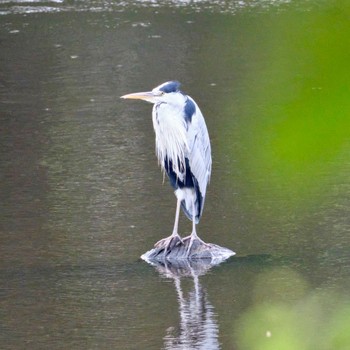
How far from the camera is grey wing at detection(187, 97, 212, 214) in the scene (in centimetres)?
580

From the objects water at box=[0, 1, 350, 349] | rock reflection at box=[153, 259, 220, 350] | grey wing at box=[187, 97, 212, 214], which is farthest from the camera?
grey wing at box=[187, 97, 212, 214]

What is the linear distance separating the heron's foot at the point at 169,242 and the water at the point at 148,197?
0.46ft

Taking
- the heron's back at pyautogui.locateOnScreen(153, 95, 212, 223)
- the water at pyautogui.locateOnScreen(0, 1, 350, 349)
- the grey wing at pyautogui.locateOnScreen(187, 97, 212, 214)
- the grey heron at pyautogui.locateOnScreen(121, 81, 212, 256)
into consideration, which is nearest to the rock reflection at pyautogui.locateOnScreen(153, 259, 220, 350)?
the water at pyautogui.locateOnScreen(0, 1, 350, 349)

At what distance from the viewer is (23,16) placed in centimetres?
1331

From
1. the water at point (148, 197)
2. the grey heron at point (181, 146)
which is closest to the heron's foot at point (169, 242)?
the grey heron at point (181, 146)

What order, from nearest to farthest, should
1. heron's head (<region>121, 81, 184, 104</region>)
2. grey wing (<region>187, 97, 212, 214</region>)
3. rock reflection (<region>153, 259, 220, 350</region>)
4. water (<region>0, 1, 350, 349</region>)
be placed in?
rock reflection (<region>153, 259, 220, 350</region>), water (<region>0, 1, 350, 349</region>), heron's head (<region>121, 81, 184, 104</region>), grey wing (<region>187, 97, 212, 214</region>)

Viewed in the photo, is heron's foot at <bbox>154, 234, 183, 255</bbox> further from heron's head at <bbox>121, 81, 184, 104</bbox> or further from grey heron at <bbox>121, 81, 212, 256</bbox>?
heron's head at <bbox>121, 81, 184, 104</bbox>

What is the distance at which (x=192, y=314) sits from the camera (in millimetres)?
5012

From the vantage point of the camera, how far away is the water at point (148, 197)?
475 centimetres

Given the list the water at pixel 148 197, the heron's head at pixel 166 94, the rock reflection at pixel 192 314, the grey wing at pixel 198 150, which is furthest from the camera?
the grey wing at pixel 198 150

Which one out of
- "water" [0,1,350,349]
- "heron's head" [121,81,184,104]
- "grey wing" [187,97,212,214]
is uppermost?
"heron's head" [121,81,184,104]

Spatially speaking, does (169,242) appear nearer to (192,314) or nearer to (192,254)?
(192,254)

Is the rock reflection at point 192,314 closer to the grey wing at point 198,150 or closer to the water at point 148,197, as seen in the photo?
the water at point 148,197

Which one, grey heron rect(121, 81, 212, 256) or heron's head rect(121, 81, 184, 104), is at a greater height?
heron's head rect(121, 81, 184, 104)
